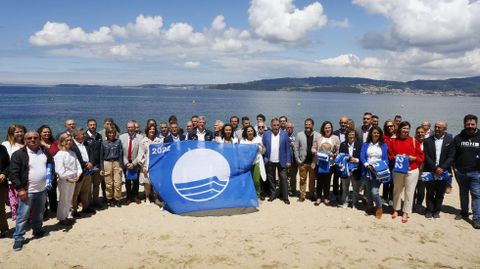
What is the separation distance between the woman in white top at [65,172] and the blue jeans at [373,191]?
6.57 meters

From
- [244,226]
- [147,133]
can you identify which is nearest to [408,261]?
[244,226]

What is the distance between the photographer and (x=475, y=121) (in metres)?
7.47

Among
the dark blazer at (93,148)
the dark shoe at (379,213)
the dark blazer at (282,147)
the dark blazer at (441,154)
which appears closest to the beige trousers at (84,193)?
the dark blazer at (93,148)

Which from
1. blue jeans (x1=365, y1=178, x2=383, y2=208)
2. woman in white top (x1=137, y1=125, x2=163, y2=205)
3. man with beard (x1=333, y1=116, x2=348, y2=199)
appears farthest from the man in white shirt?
blue jeans (x1=365, y1=178, x2=383, y2=208)

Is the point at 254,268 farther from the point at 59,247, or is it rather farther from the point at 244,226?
the point at 59,247

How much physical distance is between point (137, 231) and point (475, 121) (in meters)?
7.59

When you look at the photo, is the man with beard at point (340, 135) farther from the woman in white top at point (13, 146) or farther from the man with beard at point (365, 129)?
the woman in white top at point (13, 146)

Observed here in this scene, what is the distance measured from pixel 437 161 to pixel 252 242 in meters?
4.76

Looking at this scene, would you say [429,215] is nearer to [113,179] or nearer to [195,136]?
[195,136]

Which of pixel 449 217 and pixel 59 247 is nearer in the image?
pixel 59 247

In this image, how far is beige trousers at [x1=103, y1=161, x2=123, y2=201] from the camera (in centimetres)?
841

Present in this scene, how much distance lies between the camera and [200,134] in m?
9.49

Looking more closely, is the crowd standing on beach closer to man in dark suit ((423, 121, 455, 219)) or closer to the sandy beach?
man in dark suit ((423, 121, 455, 219))

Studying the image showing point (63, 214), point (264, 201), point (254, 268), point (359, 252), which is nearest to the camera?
point (254, 268)
